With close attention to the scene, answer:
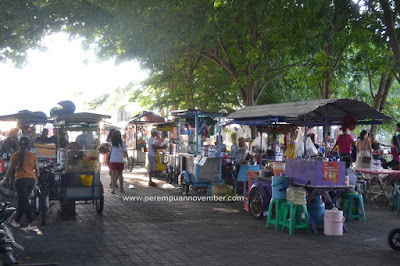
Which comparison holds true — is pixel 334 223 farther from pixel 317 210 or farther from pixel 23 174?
pixel 23 174

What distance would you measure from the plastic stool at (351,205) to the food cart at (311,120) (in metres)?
0.54

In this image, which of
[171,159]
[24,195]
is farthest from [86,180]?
[171,159]

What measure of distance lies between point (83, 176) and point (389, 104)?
70.2 feet

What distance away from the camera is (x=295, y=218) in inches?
351

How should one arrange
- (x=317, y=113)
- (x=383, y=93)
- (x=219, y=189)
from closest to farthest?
(x=317, y=113) → (x=219, y=189) → (x=383, y=93)

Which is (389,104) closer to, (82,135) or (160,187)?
(160,187)

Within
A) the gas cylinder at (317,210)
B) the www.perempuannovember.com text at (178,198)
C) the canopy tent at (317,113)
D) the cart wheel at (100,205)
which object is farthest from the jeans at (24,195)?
the gas cylinder at (317,210)

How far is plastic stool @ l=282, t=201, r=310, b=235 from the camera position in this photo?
8.52 m

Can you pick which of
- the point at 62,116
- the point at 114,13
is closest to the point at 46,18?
the point at 114,13

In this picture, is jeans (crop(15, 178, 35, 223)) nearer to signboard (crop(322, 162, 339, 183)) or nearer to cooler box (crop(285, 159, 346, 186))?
cooler box (crop(285, 159, 346, 186))

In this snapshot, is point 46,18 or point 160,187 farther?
point 160,187

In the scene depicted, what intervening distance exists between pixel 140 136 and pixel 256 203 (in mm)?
18411

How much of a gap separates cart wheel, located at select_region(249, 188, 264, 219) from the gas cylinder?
47.8 inches

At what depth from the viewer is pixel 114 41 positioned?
18016 mm
